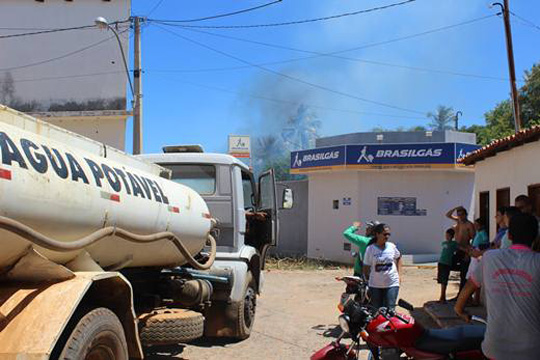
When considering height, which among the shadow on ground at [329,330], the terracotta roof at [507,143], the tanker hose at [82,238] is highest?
the terracotta roof at [507,143]

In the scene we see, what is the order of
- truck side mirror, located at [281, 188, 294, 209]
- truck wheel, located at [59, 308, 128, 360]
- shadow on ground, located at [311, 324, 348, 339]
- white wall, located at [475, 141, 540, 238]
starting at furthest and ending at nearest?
white wall, located at [475, 141, 540, 238]
truck side mirror, located at [281, 188, 294, 209]
shadow on ground, located at [311, 324, 348, 339]
truck wheel, located at [59, 308, 128, 360]

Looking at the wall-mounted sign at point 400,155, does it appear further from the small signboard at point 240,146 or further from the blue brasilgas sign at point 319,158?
the small signboard at point 240,146

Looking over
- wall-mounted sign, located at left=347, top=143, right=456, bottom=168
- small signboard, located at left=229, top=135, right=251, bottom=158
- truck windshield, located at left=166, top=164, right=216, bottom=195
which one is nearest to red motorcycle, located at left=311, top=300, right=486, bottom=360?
truck windshield, located at left=166, top=164, right=216, bottom=195

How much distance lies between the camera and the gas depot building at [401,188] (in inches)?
764

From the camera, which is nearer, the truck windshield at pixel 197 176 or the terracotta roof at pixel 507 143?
the truck windshield at pixel 197 176

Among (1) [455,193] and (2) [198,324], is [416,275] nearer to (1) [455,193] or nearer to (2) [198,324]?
(1) [455,193]

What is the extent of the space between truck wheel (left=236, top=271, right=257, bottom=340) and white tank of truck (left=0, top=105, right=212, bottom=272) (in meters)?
1.78

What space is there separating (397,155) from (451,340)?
16114 millimetres

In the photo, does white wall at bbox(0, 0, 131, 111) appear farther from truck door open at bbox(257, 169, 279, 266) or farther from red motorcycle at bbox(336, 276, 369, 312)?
red motorcycle at bbox(336, 276, 369, 312)

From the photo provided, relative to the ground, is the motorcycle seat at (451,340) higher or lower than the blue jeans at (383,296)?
higher

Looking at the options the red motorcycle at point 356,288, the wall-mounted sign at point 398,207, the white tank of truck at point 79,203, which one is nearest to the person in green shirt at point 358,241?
the red motorcycle at point 356,288

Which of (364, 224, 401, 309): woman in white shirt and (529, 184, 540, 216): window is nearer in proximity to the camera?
(364, 224, 401, 309): woman in white shirt

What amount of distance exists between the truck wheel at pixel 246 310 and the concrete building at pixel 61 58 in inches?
647

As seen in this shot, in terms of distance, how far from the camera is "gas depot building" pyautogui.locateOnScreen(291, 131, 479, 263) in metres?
19.4
